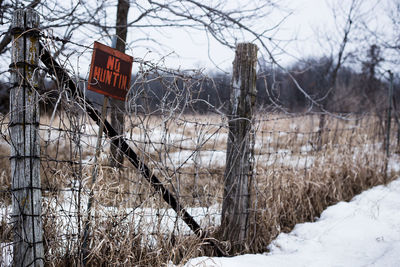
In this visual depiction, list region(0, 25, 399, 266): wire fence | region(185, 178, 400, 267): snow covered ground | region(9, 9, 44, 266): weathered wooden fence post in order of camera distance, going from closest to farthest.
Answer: region(9, 9, 44, 266): weathered wooden fence post
region(0, 25, 399, 266): wire fence
region(185, 178, 400, 267): snow covered ground

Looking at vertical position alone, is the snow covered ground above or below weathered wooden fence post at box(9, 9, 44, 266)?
below

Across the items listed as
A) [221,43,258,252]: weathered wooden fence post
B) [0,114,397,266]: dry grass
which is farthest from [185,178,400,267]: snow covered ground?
[221,43,258,252]: weathered wooden fence post

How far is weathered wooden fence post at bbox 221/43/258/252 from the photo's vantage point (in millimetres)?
3104

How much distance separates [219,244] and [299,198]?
56.4 inches

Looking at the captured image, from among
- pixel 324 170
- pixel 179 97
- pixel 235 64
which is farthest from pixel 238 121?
pixel 324 170

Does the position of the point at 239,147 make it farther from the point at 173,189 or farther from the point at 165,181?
the point at 165,181

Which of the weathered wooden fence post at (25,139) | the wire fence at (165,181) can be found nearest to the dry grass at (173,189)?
the wire fence at (165,181)

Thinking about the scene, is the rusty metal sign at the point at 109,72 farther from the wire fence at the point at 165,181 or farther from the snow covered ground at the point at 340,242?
the snow covered ground at the point at 340,242

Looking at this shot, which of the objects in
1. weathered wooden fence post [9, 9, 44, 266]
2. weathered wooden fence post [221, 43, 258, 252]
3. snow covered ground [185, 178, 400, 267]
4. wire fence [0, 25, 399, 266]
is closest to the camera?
weathered wooden fence post [9, 9, 44, 266]

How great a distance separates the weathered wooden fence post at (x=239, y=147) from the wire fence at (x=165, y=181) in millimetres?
128

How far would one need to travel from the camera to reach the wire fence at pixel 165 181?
2162mm

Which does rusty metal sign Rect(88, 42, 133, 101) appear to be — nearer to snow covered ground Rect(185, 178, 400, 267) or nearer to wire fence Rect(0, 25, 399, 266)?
wire fence Rect(0, 25, 399, 266)

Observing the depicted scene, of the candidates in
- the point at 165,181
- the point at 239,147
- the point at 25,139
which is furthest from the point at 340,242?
the point at 25,139

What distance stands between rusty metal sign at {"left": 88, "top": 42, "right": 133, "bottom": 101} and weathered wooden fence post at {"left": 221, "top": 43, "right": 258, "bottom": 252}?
3.98ft
